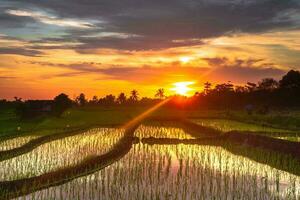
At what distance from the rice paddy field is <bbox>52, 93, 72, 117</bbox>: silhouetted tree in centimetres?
1563

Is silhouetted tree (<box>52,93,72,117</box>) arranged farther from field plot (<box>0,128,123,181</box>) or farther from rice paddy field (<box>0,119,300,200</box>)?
rice paddy field (<box>0,119,300,200</box>)

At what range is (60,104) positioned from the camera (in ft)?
123

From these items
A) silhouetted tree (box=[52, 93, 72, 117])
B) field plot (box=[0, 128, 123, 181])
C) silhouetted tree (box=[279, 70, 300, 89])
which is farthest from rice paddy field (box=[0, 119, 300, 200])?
silhouetted tree (box=[279, 70, 300, 89])

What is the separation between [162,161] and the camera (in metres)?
16.1

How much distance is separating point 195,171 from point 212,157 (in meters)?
3.48

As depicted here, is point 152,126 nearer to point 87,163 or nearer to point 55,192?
point 87,163

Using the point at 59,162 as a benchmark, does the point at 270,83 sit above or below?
above

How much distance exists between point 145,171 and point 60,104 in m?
24.8

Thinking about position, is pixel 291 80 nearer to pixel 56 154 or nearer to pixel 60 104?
pixel 60 104

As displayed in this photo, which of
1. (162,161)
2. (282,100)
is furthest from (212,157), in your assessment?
(282,100)

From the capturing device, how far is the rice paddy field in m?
10.9

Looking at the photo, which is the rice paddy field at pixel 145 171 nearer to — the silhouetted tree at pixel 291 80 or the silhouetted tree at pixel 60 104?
the silhouetted tree at pixel 60 104

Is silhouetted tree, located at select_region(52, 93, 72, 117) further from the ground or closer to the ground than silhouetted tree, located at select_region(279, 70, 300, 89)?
closer to the ground

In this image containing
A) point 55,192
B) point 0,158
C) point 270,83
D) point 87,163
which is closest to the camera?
point 55,192
